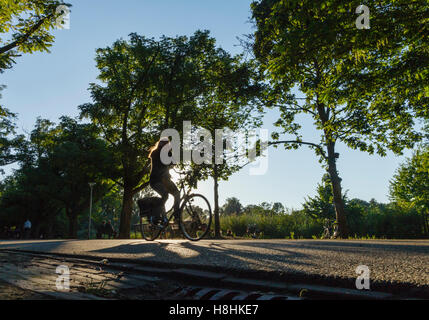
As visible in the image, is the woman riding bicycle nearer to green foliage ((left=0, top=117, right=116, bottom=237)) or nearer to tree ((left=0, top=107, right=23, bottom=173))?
green foliage ((left=0, top=117, right=116, bottom=237))

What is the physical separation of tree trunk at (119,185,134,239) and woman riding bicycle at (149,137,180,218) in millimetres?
15212

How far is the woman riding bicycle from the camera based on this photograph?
25.7 feet

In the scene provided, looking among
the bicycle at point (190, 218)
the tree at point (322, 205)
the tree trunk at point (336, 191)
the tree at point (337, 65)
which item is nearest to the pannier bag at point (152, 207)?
the bicycle at point (190, 218)

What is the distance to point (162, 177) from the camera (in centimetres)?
780

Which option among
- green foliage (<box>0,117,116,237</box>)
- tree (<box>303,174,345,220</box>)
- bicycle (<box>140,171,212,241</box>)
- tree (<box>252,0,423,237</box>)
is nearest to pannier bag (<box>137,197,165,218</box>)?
bicycle (<box>140,171,212,241</box>)

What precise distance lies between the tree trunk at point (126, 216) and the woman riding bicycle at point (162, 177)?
15.2 m

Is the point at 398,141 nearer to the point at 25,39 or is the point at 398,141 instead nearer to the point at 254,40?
the point at 254,40

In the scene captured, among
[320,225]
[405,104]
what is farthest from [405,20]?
[320,225]

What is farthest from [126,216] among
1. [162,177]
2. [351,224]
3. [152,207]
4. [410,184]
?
[410,184]

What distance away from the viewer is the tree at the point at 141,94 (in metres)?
22.3

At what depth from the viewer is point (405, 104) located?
44.4ft

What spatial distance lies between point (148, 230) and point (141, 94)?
58.0 ft

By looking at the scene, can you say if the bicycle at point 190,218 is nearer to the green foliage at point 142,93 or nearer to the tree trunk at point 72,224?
the green foliage at point 142,93

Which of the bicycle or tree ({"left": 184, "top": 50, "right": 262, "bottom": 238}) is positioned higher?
tree ({"left": 184, "top": 50, "right": 262, "bottom": 238})
